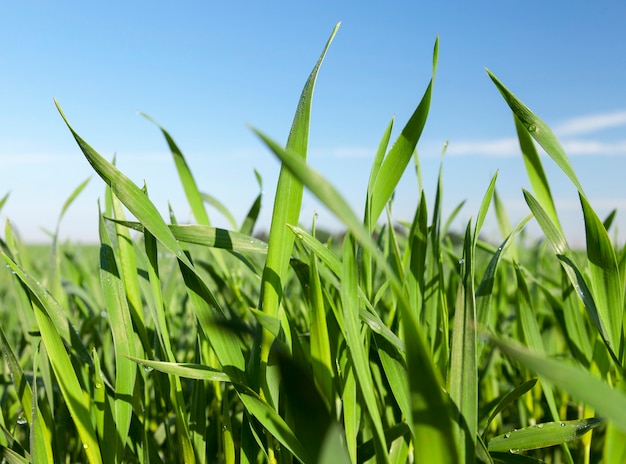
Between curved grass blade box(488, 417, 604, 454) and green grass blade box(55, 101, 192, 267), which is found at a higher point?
green grass blade box(55, 101, 192, 267)

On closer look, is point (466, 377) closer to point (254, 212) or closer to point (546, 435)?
point (546, 435)

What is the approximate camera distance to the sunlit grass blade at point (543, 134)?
508mm

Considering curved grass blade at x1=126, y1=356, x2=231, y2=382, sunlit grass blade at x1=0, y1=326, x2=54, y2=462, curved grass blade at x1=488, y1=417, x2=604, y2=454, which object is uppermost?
curved grass blade at x1=126, y1=356, x2=231, y2=382

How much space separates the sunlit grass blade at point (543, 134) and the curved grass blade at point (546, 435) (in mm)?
206

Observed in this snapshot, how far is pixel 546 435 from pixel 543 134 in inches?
10.4

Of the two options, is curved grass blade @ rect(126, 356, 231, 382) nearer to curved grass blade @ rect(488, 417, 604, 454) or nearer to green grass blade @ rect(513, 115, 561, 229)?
curved grass blade @ rect(488, 417, 604, 454)

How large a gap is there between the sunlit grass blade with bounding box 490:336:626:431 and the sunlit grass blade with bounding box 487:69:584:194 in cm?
30

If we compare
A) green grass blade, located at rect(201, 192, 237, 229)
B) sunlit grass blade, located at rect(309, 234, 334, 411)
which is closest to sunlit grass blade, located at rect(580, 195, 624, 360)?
sunlit grass blade, located at rect(309, 234, 334, 411)

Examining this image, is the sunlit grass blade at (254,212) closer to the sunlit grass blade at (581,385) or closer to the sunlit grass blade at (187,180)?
the sunlit grass blade at (187,180)

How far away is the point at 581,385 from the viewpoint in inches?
9.8

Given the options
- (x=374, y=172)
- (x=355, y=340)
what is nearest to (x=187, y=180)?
(x=374, y=172)

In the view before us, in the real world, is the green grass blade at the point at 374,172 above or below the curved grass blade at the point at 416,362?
above

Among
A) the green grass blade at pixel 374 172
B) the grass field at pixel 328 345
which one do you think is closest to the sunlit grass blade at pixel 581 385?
the grass field at pixel 328 345

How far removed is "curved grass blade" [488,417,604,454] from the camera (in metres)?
0.47
